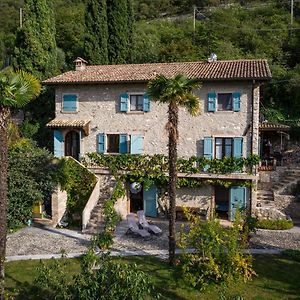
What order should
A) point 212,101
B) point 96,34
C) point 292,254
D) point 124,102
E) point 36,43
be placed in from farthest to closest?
1. point 96,34
2. point 36,43
3. point 124,102
4. point 212,101
5. point 292,254

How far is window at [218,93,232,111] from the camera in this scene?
22.4 metres

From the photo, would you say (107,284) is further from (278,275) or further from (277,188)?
(277,188)

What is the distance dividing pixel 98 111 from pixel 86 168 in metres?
3.82

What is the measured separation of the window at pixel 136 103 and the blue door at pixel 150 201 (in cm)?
487

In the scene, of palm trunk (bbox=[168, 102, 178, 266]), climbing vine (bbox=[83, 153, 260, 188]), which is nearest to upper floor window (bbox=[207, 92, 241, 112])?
climbing vine (bbox=[83, 153, 260, 188])

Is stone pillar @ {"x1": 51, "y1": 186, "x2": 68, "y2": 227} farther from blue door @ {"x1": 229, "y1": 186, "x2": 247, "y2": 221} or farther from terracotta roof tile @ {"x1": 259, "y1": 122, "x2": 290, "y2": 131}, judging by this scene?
terracotta roof tile @ {"x1": 259, "y1": 122, "x2": 290, "y2": 131}

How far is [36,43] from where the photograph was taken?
3128 cm

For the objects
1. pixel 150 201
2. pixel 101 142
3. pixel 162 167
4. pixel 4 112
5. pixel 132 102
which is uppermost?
pixel 132 102

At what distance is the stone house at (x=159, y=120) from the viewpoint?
2216 centimetres

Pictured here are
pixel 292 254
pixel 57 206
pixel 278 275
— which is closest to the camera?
pixel 278 275

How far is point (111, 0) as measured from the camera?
118ft

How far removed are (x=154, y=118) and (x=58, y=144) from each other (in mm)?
6467

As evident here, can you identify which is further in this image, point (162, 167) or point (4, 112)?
point (162, 167)

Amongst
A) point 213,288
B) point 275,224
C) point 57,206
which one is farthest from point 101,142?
point 213,288
